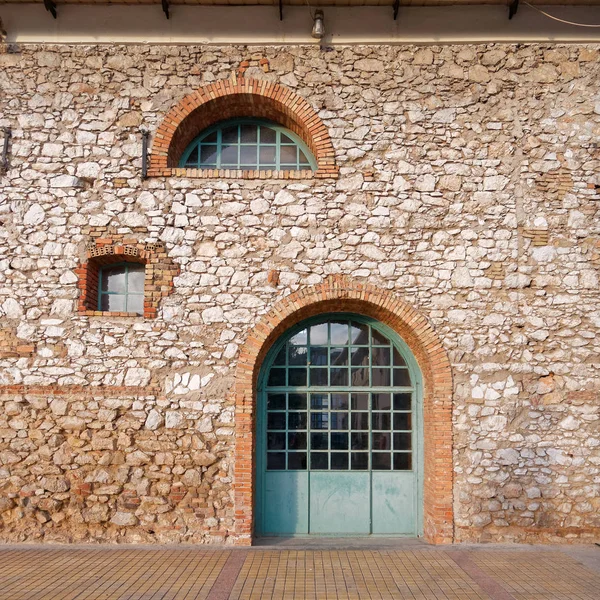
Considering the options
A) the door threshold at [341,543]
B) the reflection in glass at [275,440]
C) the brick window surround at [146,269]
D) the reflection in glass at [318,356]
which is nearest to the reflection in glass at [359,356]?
the reflection in glass at [318,356]

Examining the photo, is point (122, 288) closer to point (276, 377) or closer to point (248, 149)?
point (276, 377)

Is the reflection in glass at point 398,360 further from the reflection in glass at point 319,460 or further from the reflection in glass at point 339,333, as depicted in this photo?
the reflection in glass at point 319,460

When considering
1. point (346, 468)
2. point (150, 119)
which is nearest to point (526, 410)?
point (346, 468)

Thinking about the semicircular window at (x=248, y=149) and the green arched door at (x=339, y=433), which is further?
the semicircular window at (x=248, y=149)

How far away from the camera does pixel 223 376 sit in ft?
20.2

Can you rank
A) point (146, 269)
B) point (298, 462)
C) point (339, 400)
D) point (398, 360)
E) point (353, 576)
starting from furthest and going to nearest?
point (398, 360), point (339, 400), point (298, 462), point (146, 269), point (353, 576)

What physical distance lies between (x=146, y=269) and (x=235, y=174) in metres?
1.65

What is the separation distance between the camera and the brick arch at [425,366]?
6.00 metres

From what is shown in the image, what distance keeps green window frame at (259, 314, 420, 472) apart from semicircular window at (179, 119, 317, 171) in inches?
87.6

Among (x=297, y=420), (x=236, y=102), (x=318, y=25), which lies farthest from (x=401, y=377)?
(x=318, y=25)

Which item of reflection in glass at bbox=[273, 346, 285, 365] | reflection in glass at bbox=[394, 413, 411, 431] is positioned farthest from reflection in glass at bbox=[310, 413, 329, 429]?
reflection in glass at bbox=[394, 413, 411, 431]

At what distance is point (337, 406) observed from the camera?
664 centimetres

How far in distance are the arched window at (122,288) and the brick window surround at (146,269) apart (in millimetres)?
251

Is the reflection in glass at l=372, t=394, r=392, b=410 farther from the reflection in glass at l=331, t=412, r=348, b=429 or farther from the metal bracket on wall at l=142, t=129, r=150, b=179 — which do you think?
the metal bracket on wall at l=142, t=129, r=150, b=179
